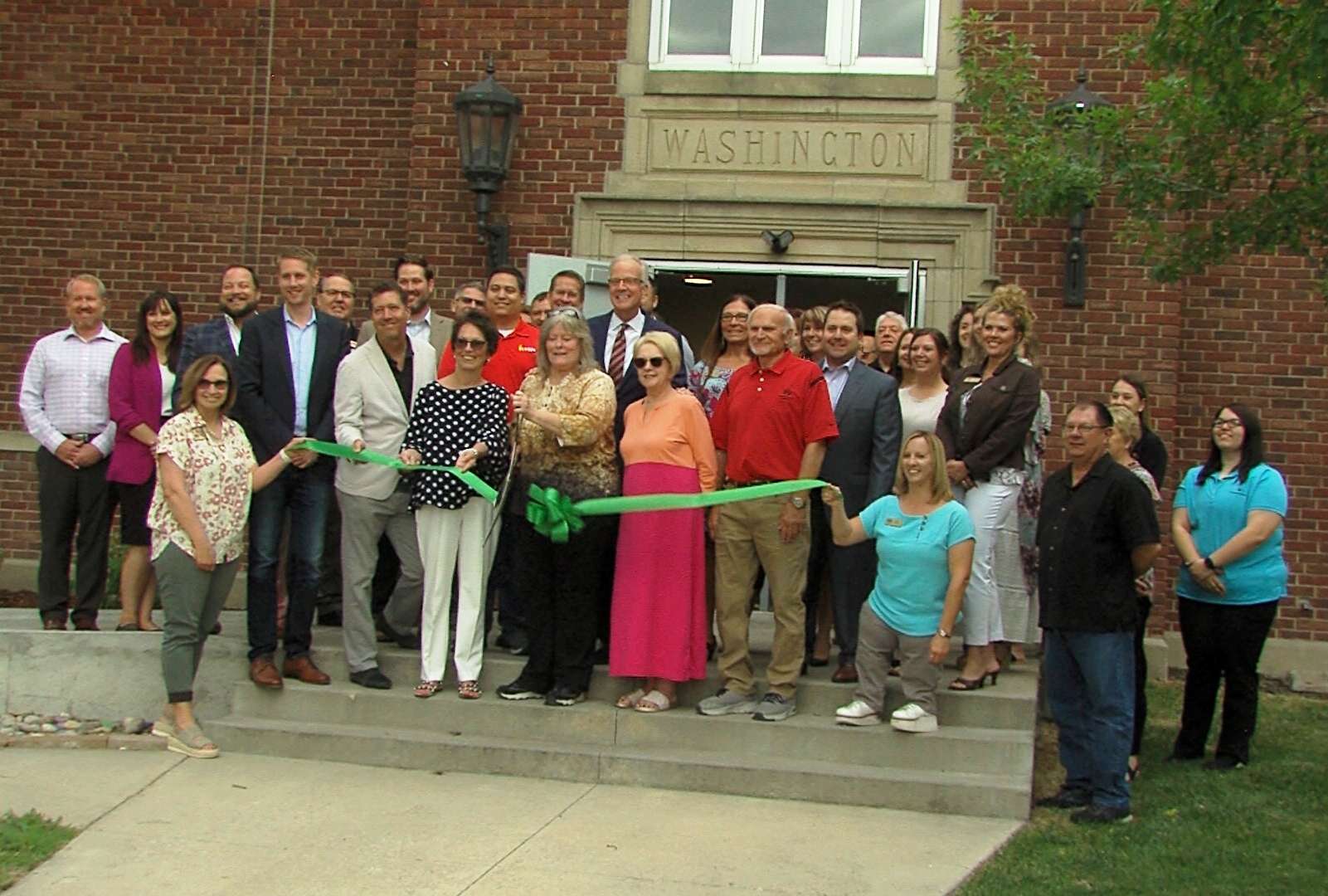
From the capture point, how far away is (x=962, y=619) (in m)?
7.78

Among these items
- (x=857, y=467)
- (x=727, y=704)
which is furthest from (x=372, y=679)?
(x=857, y=467)

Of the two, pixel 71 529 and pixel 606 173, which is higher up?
pixel 606 173

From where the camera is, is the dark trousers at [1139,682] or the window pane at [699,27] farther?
the window pane at [699,27]

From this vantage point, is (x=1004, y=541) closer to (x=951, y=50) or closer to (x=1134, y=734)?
(x=1134, y=734)

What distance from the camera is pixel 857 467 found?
25.9ft

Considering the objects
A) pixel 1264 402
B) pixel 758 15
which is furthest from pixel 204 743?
pixel 1264 402

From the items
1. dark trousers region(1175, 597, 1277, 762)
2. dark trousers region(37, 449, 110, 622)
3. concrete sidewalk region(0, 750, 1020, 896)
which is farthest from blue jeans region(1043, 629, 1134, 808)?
dark trousers region(37, 449, 110, 622)

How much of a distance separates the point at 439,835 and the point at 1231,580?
4.06 metres

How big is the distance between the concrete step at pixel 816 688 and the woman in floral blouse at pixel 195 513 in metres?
0.82

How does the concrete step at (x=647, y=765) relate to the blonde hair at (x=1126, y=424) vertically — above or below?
below

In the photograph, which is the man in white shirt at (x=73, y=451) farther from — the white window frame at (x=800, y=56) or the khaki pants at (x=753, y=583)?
the white window frame at (x=800, y=56)

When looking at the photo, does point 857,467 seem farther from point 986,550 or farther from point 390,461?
point 390,461

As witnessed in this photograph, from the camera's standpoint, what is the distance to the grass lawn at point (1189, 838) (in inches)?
239

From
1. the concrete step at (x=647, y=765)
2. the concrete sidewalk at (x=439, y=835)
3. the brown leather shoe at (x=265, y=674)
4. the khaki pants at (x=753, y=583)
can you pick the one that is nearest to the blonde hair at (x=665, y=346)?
the khaki pants at (x=753, y=583)
